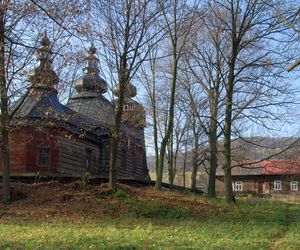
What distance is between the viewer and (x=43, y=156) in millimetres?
30219

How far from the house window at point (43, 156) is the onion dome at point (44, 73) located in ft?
42.0

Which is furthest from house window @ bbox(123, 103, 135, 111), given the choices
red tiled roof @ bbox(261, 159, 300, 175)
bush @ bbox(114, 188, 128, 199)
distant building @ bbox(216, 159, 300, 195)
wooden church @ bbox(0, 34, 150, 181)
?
distant building @ bbox(216, 159, 300, 195)

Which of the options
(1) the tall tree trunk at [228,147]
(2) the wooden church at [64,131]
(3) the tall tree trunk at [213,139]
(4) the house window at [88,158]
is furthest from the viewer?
(4) the house window at [88,158]

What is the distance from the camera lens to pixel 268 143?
29141 mm

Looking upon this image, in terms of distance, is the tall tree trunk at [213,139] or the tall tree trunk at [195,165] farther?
the tall tree trunk at [195,165]

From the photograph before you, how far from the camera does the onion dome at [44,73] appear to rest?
675 inches

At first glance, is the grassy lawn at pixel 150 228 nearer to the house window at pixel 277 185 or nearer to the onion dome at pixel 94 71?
the onion dome at pixel 94 71

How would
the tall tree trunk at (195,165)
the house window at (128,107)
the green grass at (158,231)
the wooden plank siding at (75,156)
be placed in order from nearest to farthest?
the green grass at (158,231), the house window at (128,107), the wooden plank siding at (75,156), the tall tree trunk at (195,165)

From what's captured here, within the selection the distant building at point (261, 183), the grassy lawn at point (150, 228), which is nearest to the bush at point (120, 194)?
the grassy lawn at point (150, 228)

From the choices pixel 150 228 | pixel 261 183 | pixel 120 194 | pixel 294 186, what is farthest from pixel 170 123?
pixel 294 186

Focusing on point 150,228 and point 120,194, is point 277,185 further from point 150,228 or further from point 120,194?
point 150,228

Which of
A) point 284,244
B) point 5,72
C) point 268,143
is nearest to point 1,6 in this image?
point 5,72

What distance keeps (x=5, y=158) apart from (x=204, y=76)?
16298mm

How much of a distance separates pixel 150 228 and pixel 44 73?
7563 mm
